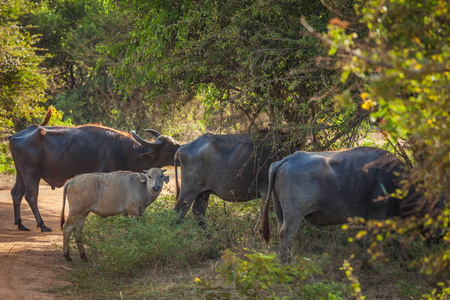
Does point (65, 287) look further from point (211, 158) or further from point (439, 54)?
point (439, 54)

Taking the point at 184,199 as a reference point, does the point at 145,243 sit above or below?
above

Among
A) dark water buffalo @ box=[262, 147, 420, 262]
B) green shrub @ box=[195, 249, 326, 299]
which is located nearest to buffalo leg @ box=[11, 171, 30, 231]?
dark water buffalo @ box=[262, 147, 420, 262]

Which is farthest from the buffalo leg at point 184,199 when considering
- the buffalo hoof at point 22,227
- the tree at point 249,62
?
the buffalo hoof at point 22,227

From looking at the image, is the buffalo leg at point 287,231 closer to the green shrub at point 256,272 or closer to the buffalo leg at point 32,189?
the green shrub at point 256,272

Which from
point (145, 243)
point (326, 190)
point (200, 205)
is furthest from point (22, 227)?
point (326, 190)

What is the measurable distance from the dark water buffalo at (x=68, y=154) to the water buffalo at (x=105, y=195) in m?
2.56

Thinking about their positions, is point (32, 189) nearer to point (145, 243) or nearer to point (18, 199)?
point (18, 199)

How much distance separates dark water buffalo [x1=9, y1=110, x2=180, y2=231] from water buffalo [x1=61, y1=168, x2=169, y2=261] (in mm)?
2559

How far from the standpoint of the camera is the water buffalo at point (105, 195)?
8602mm

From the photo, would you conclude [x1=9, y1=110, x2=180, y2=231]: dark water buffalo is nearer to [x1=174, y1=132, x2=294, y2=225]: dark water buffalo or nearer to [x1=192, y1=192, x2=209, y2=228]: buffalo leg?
[x1=192, y1=192, x2=209, y2=228]: buffalo leg

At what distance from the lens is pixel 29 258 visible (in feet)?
28.5

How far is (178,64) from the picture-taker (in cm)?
983

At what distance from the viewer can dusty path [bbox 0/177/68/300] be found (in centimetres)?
686

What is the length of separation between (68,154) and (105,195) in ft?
10.3
